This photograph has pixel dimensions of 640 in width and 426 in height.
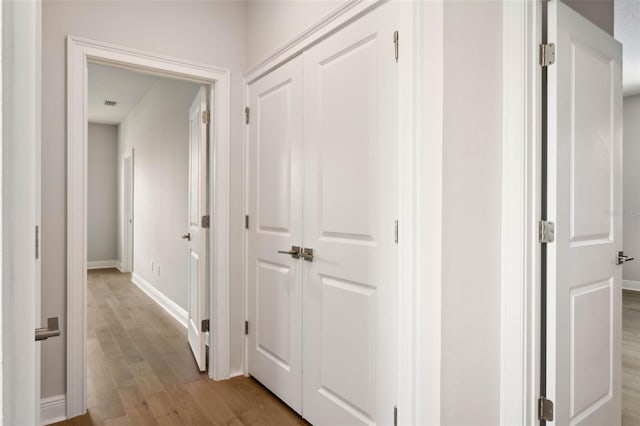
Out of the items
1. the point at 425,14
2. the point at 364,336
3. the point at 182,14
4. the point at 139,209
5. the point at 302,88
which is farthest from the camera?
the point at 139,209

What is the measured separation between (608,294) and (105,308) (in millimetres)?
4567

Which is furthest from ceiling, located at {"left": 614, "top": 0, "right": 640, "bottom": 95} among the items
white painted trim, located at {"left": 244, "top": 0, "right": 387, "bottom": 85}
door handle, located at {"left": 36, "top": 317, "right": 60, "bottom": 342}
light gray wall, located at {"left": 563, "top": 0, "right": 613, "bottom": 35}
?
door handle, located at {"left": 36, "top": 317, "right": 60, "bottom": 342}

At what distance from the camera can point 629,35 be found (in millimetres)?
3486

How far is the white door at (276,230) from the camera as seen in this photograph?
2.15 metres

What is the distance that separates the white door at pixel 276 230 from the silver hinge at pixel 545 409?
1.13 meters

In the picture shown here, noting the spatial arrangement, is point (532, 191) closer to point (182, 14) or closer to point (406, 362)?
point (406, 362)

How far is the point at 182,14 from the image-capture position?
8.05 feet

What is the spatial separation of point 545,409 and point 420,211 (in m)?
0.94

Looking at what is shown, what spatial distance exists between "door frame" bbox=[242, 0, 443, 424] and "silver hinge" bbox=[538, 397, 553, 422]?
1.66 feet

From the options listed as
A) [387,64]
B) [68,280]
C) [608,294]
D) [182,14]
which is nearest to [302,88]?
[387,64]

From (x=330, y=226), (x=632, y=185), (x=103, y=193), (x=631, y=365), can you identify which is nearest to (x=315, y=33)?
(x=330, y=226)

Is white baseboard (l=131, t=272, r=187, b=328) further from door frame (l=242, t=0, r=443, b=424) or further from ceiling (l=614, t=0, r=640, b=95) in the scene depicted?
ceiling (l=614, t=0, r=640, b=95)

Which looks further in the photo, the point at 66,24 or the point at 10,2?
the point at 66,24

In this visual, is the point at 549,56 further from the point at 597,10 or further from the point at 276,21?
the point at 276,21
